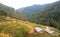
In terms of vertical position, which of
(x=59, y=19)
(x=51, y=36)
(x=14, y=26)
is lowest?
(x=59, y=19)

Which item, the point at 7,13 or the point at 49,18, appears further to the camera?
the point at 49,18

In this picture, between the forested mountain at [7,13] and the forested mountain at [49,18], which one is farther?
the forested mountain at [7,13]

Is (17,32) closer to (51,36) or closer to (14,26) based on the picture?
(14,26)

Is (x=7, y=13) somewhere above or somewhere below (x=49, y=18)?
above

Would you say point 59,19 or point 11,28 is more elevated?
point 11,28

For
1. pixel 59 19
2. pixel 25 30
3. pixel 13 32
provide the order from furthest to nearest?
pixel 59 19, pixel 25 30, pixel 13 32

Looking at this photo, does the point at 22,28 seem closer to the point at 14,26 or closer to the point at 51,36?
the point at 14,26

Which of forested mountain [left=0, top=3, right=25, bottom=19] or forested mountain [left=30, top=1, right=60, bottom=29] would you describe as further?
forested mountain [left=0, top=3, right=25, bottom=19]

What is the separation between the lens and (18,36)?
1959 cm

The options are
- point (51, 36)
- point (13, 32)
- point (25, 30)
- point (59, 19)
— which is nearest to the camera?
Result: point (13, 32)

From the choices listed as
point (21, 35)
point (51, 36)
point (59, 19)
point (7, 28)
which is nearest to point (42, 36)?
point (51, 36)

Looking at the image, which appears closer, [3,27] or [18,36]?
[18,36]

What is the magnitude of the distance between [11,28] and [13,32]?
1196 mm

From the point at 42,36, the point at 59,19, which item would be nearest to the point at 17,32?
the point at 42,36
